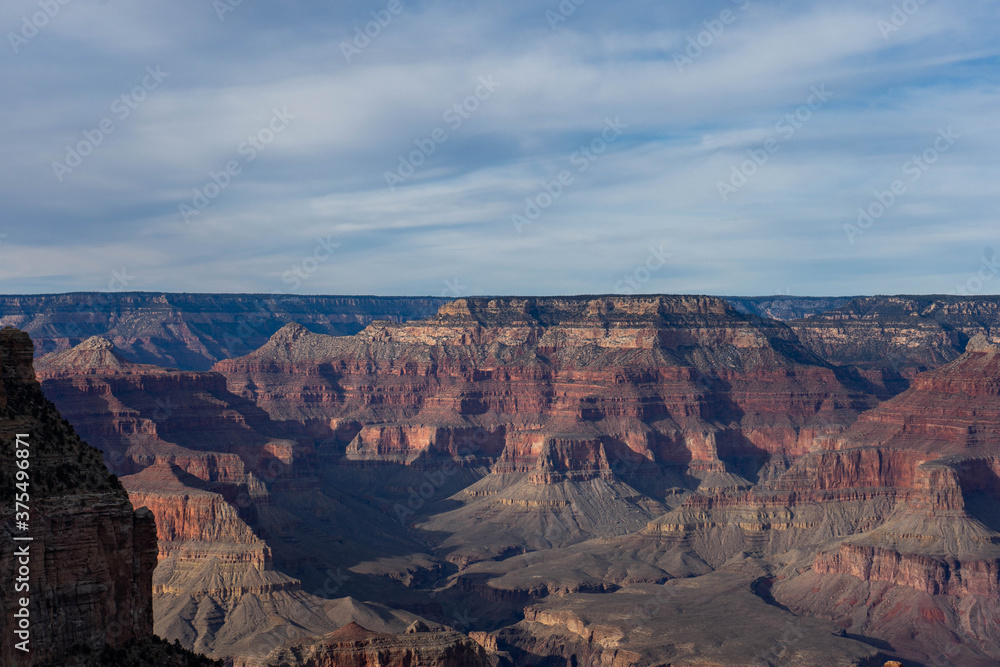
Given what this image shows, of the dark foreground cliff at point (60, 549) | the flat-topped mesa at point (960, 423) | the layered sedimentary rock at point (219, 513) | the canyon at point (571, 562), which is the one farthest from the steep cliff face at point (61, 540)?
the flat-topped mesa at point (960, 423)

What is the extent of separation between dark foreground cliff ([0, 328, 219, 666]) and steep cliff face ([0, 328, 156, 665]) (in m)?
0.03

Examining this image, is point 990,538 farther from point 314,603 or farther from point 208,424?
point 208,424

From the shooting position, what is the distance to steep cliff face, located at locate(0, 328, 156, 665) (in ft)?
115

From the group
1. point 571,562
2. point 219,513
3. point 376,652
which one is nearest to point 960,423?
point 571,562

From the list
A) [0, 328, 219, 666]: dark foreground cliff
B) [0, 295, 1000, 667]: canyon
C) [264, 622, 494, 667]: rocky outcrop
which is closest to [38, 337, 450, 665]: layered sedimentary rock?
[0, 295, 1000, 667]: canyon

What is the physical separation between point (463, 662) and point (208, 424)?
384 feet

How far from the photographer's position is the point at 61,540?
118ft

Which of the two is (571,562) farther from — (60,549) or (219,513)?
(60,549)

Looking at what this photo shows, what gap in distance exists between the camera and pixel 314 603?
412 ft

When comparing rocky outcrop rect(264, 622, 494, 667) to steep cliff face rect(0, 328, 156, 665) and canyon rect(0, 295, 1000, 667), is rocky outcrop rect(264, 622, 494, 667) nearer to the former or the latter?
canyon rect(0, 295, 1000, 667)

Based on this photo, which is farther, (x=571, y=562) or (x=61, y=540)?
(x=571, y=562)

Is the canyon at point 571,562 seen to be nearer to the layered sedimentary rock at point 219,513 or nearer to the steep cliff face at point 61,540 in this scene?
the layered sedimentary rock at point 219,513

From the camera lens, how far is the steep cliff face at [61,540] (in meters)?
34.9

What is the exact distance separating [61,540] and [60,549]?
0.79 feet
